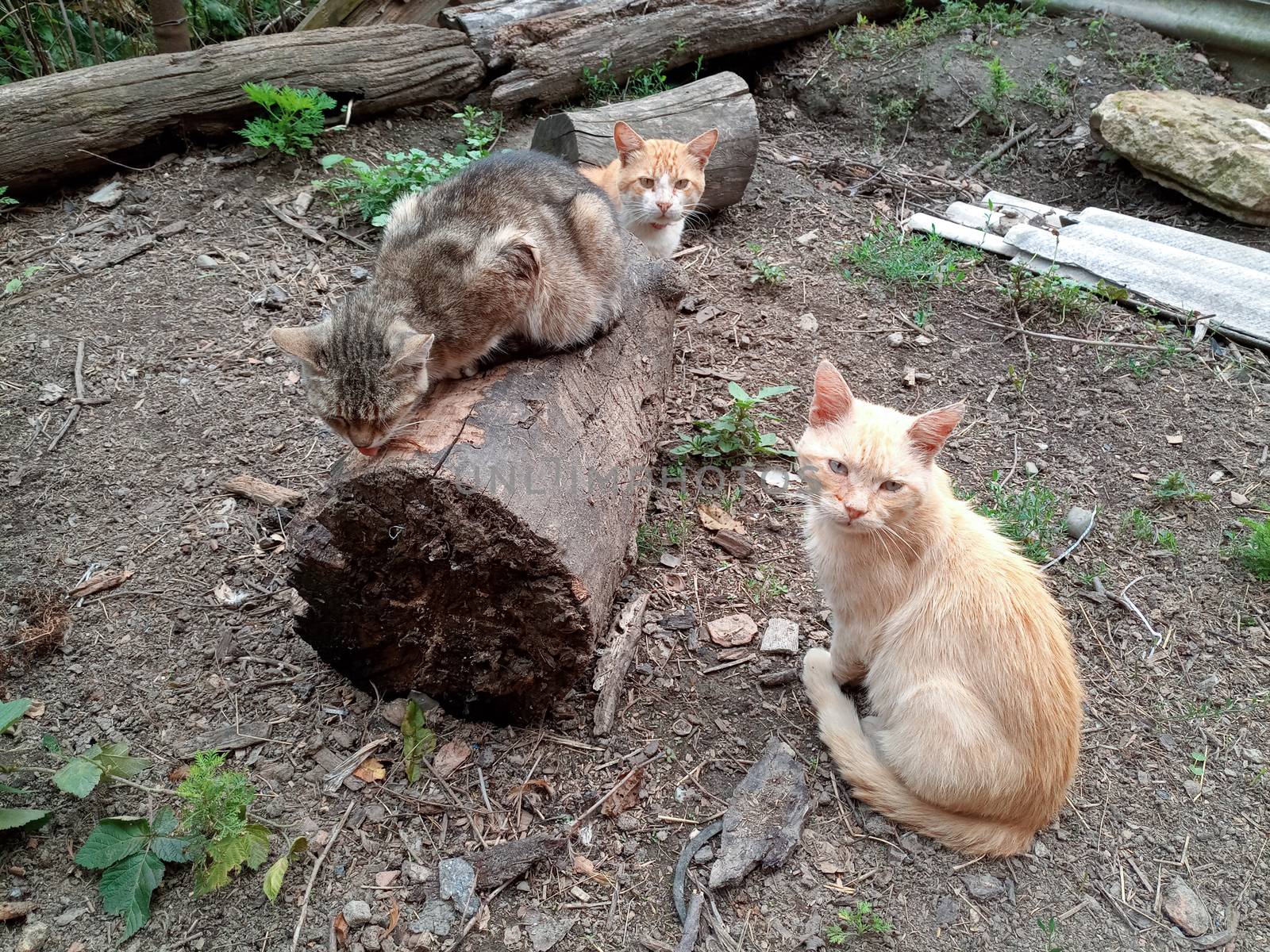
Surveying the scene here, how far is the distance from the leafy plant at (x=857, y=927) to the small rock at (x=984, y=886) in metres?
0.34

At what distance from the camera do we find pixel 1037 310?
5246mm

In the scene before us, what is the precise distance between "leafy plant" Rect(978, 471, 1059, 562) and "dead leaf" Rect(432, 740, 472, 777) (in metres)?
2.61

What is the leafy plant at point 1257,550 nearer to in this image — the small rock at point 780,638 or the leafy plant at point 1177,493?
the leafy plant at point 1177,493

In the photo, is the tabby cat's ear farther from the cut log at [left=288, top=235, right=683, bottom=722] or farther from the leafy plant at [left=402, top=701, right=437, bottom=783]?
the leafy plant at [left=402, top=701, right=437, bottom=783]

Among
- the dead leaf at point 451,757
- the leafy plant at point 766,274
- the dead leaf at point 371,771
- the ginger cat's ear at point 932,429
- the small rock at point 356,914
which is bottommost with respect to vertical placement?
the small rock at point 356,914

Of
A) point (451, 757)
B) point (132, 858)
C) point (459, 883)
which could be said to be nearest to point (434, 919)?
point (459, 883)

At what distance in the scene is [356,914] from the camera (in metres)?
2.67

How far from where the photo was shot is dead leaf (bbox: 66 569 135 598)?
3508 mm

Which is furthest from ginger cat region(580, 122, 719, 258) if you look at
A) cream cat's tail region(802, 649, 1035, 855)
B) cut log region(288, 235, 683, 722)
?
cream cat's tail region(802, 649, 1035, 855)

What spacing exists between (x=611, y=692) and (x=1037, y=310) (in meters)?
3.83

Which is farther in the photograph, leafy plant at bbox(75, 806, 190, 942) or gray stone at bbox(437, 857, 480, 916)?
gray stone at bbox(437, 857, 480, 916)

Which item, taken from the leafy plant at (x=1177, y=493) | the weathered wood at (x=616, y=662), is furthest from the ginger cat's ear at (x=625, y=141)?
the leafy plant at (x=1177, y=493)

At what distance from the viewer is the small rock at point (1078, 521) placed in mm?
4078

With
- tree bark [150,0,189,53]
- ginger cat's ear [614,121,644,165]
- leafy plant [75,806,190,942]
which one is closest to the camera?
leafy plant [75,806,190,942]
